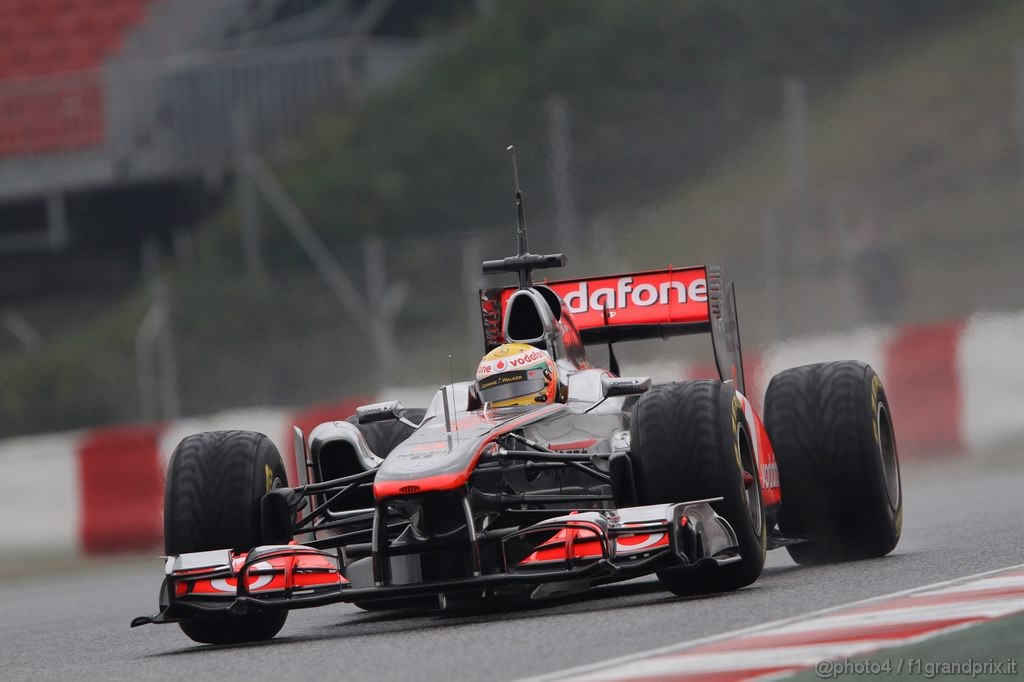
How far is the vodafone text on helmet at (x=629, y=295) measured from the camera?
10000 mm

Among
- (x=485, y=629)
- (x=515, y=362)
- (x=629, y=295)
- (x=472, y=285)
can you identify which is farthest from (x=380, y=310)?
(x=485, y=629)

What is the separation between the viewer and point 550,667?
19.0ft

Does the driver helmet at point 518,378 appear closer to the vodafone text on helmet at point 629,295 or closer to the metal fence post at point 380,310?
the vodafone text on helmet at point 629,295

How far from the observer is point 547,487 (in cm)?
851

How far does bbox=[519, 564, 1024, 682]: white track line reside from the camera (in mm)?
5598

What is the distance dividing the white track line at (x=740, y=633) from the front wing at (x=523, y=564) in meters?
0.80

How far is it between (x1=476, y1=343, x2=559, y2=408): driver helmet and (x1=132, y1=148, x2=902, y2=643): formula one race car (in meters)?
Answer: 0.01

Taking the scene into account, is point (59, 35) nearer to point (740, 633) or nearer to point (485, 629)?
point (485, 629)

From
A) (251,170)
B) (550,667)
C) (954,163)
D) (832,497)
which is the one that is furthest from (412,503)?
(954,163)

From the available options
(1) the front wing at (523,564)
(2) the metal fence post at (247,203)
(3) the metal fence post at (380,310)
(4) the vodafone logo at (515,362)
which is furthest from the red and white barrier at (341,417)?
(1) the front wing at (523,564)

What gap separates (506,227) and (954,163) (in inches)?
248

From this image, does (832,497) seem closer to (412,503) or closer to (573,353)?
(573,353)

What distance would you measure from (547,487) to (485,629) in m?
1.40

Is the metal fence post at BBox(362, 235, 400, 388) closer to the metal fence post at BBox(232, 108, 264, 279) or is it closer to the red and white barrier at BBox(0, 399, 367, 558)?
the red and white barrier at BBox(0, 399, 367, 558)
